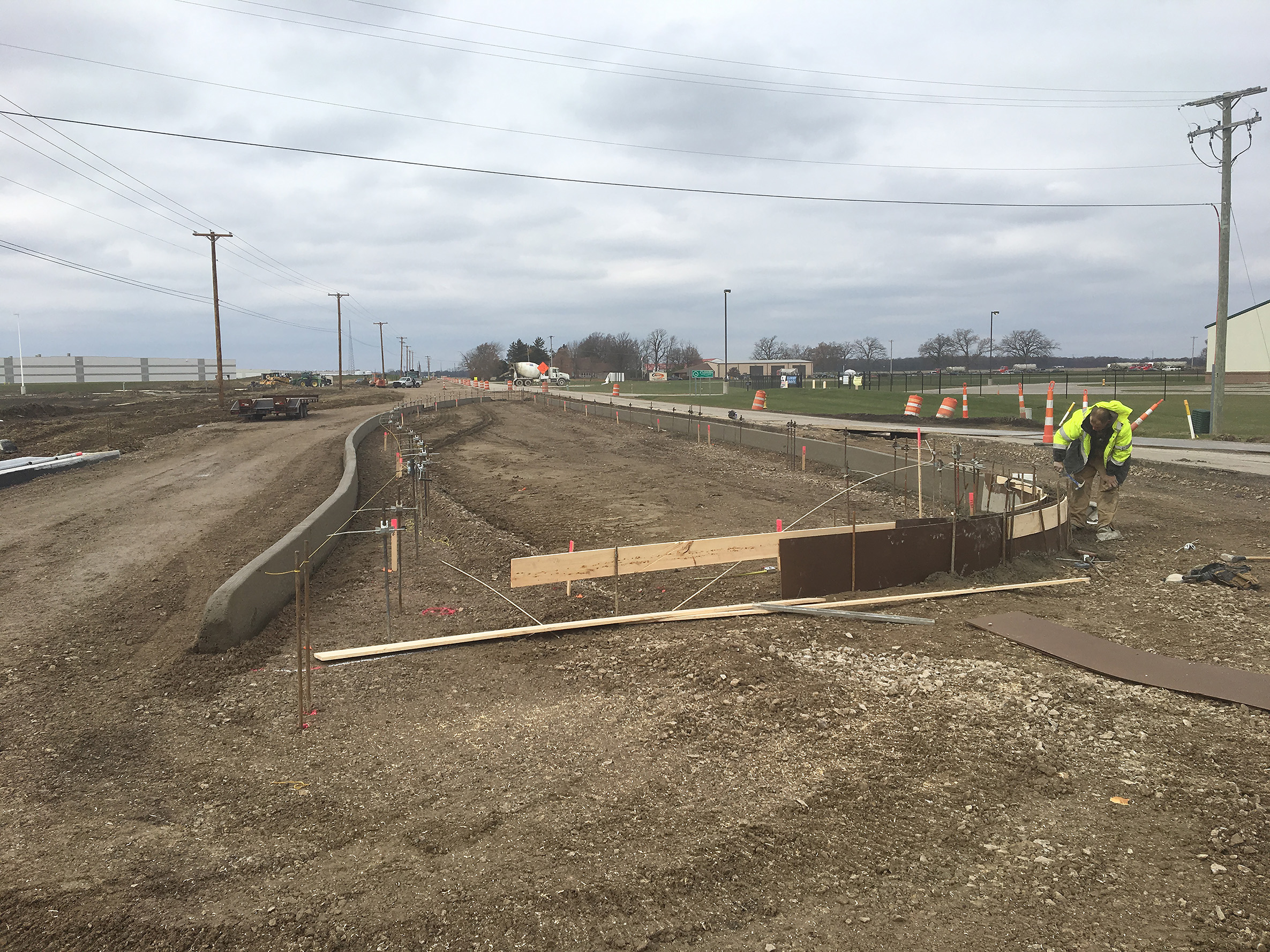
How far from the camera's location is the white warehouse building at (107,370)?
12988 cm

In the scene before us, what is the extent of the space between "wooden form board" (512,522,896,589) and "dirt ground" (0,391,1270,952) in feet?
2.25

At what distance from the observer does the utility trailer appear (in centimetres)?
3231

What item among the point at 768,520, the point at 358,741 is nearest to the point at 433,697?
the point at 358,741

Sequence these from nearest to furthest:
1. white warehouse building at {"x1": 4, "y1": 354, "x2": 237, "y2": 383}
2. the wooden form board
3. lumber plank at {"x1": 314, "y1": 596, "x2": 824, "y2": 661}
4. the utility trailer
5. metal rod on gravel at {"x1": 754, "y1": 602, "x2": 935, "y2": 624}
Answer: lumber plank at {"x1": 314, "y1": 596, "x2": 824, "y2": 661} < metal rod on gravel at {"x1": 754, "y1": 602, "x2": 935, "y2": 624} < the wooden form board < the utility trailer < white warehouse building at {"x1": 4, "y1": 354, "x2": 237, "y2": 383}

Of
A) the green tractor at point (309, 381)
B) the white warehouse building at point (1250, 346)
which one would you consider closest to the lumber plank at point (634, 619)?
the white warehouse building at point (1250, 346)

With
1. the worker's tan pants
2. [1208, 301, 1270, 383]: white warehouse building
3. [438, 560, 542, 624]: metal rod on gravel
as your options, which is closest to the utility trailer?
[438, 560, 542, 624]: metal rod on gravel

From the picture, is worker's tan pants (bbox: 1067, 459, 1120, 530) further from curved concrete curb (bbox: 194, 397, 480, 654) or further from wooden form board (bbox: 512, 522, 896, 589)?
curved concrete curb (bbox: 194, 397, 480, 654)

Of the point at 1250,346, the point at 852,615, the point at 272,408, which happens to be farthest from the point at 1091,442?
the point at 1250,346

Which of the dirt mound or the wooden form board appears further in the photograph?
the dirt mound

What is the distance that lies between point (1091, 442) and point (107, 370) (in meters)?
161

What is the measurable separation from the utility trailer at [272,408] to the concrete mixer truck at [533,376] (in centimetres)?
5177

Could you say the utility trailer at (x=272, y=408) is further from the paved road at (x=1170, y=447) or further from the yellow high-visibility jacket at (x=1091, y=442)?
the yellow high-visibility jacket at (x=1091, y=442)

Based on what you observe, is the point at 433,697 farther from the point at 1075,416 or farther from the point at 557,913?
the point at 1075,416

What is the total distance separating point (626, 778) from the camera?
4789mm
